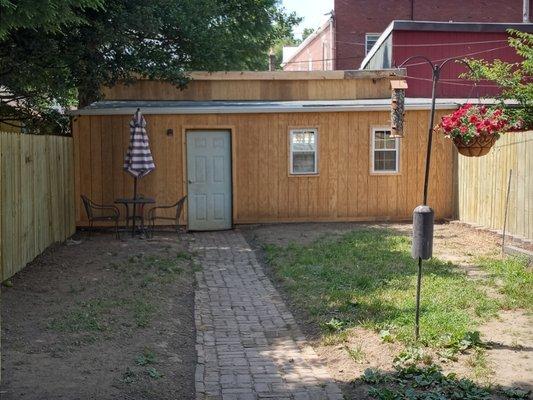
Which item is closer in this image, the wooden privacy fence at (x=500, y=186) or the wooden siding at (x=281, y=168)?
the wooden privacy fence at (x=500, y=186)

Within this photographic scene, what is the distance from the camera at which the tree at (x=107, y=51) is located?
11.1m

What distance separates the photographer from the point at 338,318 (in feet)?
24.0

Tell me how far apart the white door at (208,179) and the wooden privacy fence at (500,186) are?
5263 mm

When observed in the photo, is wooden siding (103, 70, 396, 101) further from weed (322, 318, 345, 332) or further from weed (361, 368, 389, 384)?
weed (361, 368, 389, 384)

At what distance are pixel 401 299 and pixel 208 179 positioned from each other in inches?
330

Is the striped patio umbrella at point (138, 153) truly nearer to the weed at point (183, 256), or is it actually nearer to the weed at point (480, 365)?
the weed at point (183, 256)

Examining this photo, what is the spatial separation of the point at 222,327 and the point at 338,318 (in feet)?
4.11

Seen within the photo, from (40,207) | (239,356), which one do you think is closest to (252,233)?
(40,207)

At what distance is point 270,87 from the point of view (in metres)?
17.9

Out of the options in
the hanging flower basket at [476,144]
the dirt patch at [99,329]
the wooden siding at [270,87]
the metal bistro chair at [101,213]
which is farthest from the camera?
the wooden siding at [270,87]

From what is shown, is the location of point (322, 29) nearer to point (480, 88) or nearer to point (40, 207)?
point (480, 88)

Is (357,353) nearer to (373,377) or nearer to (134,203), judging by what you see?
(373,377)

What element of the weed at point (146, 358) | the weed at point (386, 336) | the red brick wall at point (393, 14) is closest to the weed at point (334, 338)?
the weed at point (386, 336)

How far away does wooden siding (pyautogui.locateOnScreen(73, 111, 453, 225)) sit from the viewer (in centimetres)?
1529
